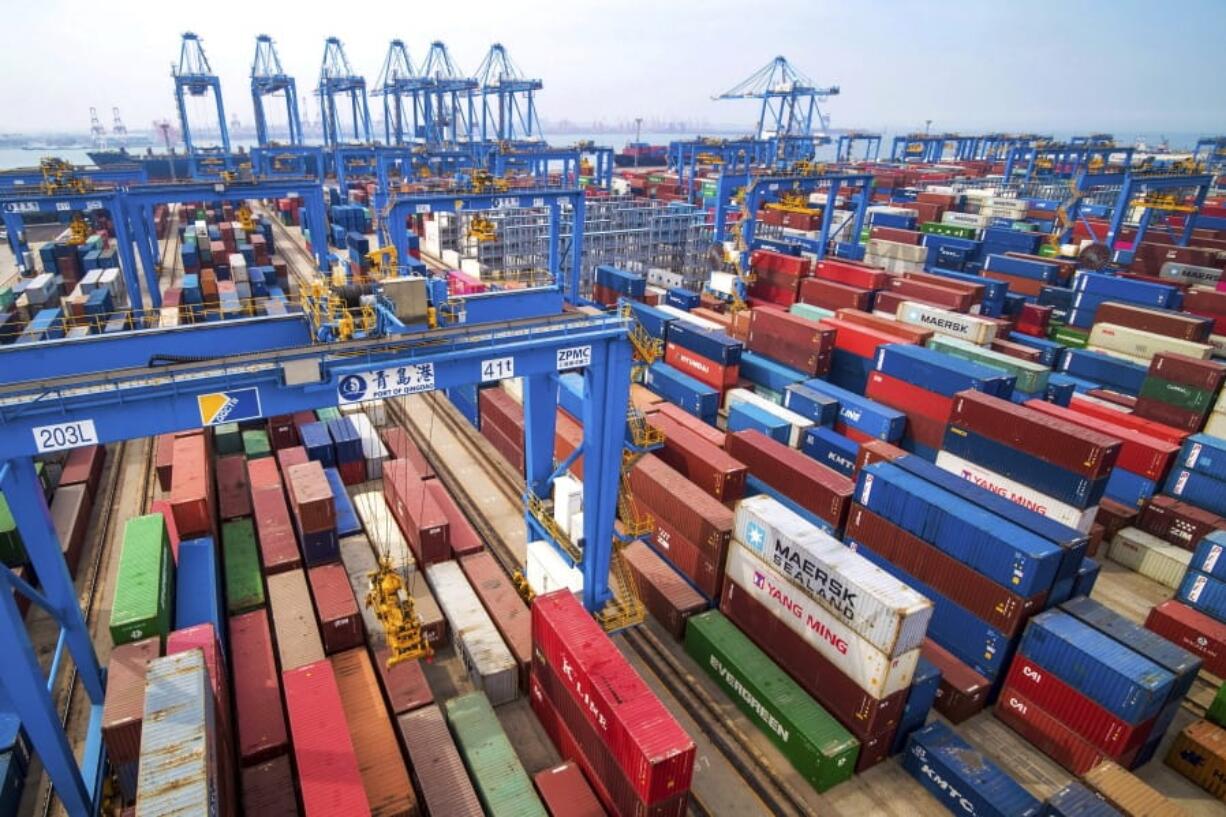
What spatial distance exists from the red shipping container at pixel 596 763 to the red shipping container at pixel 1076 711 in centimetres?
1077

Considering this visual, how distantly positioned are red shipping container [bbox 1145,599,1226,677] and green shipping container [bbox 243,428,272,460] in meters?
35.7

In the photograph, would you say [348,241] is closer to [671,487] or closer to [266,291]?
[266,291]

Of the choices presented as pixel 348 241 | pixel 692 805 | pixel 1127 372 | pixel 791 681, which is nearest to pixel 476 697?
pixel 692 805

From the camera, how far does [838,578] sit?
16906 millimetres

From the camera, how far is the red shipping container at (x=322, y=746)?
1307cm

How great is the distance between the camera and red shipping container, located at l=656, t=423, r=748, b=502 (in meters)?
24.4

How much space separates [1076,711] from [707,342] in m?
23.0

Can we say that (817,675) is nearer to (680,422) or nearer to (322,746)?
(322,746)

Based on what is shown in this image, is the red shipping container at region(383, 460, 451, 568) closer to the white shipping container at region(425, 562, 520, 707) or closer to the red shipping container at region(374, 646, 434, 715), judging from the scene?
the white shipping container at region(425, 562, 520, 707)

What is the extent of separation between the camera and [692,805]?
16609 mm

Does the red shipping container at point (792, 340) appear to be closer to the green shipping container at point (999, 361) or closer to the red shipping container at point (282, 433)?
the green shipping container at point (999, 361)

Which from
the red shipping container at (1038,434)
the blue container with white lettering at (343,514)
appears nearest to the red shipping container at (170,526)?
the blue container with white lettering at (343,514)

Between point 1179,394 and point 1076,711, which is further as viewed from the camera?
point 1179,394

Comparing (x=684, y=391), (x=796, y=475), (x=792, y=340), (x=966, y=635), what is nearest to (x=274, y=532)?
(x=796, y=475)
